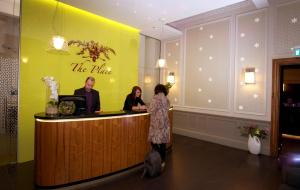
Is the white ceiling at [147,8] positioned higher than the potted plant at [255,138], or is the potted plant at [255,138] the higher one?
the white ceiling at [147,8]

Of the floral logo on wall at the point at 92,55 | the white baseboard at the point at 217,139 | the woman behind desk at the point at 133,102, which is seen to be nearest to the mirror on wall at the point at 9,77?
the floral logo on wall at the point at 92,55

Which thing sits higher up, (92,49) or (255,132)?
(92,49)

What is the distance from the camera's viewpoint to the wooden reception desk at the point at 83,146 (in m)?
2.83

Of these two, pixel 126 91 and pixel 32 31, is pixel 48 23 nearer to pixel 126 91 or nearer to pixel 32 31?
pixel 32 31

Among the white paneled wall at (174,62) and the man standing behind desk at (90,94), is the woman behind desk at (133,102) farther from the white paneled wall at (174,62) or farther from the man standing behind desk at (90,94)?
the white paneled wall at (174,62)

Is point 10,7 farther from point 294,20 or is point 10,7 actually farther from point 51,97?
point 294,20

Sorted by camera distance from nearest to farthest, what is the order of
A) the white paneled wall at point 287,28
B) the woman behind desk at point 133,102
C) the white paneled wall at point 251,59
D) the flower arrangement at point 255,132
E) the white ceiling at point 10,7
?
the white ceiling at point 10,7, the woman behind desk at point 133,102, the white paneled wall at point 287,28, the flower arrangement at point 255,132, the white paneled wall at point 251,59

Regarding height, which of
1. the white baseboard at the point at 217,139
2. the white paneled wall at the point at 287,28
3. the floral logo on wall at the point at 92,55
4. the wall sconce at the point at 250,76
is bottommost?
the white baseboard at the point at 217,139

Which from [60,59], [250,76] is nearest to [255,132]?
[250,76]

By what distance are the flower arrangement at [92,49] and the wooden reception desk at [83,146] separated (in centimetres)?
242

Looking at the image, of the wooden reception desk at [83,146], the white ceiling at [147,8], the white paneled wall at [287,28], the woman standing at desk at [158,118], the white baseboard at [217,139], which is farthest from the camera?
the white baseboard at [217,139]

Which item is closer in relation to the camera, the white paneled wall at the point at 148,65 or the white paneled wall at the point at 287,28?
the white paneled wall at the point at 287,28

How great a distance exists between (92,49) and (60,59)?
91cm

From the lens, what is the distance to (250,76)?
5070 mm
